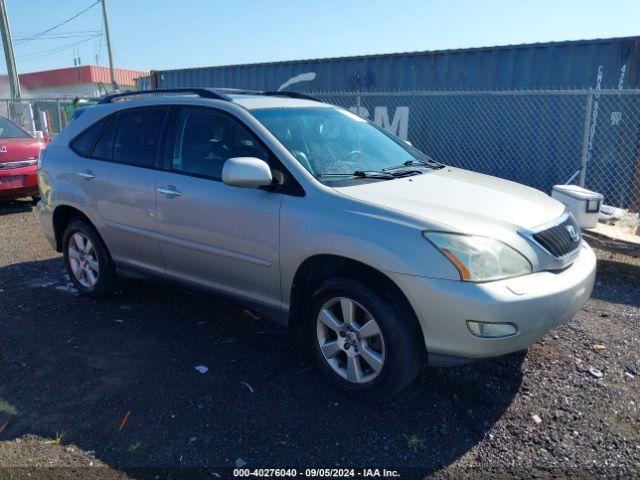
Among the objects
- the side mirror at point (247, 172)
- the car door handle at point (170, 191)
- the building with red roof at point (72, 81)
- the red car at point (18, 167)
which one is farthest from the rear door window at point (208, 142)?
the building with red roof at point (72, 81)

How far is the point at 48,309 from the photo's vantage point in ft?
15.0

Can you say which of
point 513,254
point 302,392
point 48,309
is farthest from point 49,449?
Result: point 513,254

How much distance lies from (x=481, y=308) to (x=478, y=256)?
27 cm

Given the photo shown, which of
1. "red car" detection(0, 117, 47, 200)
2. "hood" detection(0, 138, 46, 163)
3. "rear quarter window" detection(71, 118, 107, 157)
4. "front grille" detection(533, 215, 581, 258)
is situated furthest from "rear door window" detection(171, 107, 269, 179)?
"hood" detection(0, 138, 46, 163)

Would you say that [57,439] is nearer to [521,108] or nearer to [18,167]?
[18,167]

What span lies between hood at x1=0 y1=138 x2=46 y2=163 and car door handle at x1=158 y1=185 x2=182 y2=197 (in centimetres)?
583

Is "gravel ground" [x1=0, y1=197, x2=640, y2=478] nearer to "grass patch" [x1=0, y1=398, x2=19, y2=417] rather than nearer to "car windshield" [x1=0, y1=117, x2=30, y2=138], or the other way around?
"grass patch" [x1=0, y1=398, x2=19, y2=417]

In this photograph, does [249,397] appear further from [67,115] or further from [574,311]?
[67,115]

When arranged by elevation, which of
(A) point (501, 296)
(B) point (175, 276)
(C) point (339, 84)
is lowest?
(B) point (175, 276)

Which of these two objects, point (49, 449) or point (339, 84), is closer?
point (49, 449)

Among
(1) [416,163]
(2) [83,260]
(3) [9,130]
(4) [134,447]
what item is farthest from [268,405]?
(3) [9,130]

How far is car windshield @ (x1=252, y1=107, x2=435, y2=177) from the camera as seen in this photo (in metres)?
3.50

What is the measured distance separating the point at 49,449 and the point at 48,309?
2107 millimetres

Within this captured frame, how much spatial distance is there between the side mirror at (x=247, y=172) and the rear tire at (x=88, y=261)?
1.96 metres
